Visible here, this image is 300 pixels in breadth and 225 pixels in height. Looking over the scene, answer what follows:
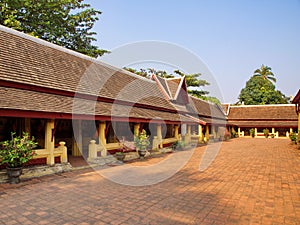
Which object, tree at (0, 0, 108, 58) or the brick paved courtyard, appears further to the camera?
tree at (0, 0, 108, 58)

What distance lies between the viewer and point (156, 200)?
18.4 ft

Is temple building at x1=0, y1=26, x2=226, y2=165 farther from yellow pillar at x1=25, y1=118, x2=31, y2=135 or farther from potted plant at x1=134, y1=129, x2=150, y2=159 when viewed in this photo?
potted plant at x1=134, y1=129, x2=150, y2=159

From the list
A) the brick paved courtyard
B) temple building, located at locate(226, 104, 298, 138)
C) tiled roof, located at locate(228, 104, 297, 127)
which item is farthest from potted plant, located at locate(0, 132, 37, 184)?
tiled roof, located at locate(228, 104, 297, 127)

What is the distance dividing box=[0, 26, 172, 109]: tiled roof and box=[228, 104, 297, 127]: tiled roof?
2464 cm

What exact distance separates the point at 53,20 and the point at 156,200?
71.3 ft

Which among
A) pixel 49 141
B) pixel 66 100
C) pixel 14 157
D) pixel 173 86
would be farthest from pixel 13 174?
pixel 173 86

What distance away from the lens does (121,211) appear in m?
4.91

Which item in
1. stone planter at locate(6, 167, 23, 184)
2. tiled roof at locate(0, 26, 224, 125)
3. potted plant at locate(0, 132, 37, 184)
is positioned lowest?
stone planter at locate(6, 167, 23, 184)

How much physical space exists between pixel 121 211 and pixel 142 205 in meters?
0.56

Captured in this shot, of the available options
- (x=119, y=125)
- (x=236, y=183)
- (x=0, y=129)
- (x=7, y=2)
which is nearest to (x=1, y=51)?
(x=0, y=129)

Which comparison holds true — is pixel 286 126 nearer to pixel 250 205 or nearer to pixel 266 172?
pixel 266 172

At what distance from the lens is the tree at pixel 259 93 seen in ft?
155

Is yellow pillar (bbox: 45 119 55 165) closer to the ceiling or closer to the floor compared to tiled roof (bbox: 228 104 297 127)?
closer to the floor

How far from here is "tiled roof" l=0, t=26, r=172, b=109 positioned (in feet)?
30.9
